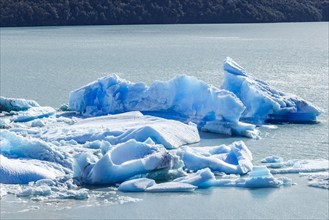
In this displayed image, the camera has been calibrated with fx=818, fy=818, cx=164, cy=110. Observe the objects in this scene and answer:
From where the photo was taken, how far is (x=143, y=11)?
54.4 metres

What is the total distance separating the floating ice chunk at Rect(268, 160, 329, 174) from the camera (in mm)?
9906

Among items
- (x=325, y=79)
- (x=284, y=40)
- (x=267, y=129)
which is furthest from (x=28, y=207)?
(x=284, y=40)

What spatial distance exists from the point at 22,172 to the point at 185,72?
14654 millimetres

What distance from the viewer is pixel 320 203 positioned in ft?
28.3

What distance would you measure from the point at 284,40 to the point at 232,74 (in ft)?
99.9

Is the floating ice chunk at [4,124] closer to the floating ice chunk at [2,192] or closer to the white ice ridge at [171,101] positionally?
the white ice ridge at [171,101]

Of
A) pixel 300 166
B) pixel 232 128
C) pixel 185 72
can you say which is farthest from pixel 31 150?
pixel 185 72

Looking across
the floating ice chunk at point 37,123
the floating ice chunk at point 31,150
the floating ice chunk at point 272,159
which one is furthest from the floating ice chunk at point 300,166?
the floating ice chunk at point 37,123

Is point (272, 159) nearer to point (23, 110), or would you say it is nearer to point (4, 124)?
point (4, 124)

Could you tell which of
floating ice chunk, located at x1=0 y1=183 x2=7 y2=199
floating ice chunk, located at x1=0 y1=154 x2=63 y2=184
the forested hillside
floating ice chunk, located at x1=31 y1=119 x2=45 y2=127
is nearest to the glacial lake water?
floating ice chunk, located at x1=0 y1=183 x2=7 y2=199

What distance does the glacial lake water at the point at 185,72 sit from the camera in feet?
27.6

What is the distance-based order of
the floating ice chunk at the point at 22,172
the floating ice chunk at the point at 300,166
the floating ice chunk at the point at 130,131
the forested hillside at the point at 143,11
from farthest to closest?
the forested hillside at the point at 143,11, the floating ice chunk at the point at 130,131, the floating ice chunk at the point at 300,166, the floating ice chunk at the point at 22,172

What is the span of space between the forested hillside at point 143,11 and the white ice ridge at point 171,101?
38.0 m

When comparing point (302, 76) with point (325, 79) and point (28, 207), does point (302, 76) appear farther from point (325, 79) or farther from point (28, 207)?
point (28, 207)
